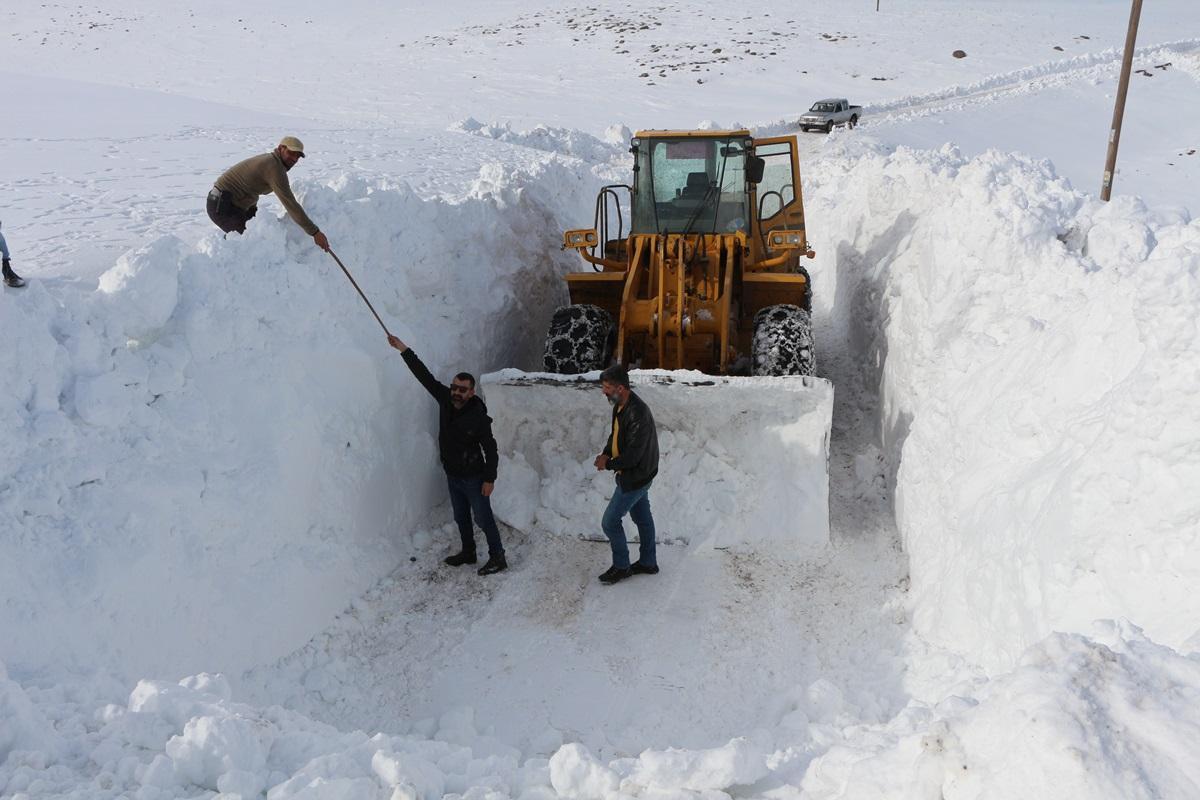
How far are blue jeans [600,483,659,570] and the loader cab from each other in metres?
2.74

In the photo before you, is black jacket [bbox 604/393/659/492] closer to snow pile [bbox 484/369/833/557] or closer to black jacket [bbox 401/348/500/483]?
snow pile [bbox 484/369/833/557]

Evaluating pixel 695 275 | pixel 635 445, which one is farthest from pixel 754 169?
pixel 635 445

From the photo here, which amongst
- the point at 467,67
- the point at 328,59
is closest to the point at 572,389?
the point at 467,67

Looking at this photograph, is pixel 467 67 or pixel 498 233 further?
pixel 467 67

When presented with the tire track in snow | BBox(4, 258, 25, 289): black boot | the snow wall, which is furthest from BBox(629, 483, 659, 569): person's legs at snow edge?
the tire track in snow

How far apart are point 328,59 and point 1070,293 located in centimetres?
3723

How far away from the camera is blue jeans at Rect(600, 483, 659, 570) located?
229 inches

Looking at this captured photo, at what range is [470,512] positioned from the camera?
6.15 metres

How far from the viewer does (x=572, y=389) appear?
643cm

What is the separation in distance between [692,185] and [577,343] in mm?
1956

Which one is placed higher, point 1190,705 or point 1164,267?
point 1164,267

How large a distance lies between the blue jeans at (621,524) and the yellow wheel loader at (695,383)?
36 cm

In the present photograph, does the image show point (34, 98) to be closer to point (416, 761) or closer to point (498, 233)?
point (498, 233)

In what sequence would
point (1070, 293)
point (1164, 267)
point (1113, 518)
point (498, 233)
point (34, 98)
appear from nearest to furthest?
point (1113, 518)
point (1164, 267)
point (1070, 293)
point (498, 233)
point (34, 98)
